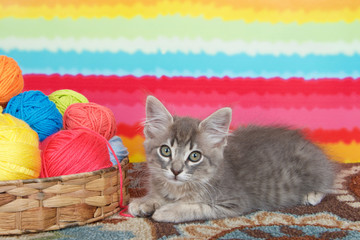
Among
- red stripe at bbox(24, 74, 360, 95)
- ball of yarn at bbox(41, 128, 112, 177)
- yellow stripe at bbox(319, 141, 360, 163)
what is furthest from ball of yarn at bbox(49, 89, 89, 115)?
yellow stripe at bbox(319, 141, 360, 163)

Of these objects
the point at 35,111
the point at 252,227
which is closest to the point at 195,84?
the point at 35,111

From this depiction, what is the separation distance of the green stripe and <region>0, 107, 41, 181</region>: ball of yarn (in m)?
1.22

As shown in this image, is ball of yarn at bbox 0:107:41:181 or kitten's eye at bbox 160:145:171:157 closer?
ball of yarn at bbox 0:107:41:181

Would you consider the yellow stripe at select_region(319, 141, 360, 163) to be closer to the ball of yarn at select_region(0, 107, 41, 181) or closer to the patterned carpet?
the patterned carpet

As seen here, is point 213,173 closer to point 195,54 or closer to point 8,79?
point 8,79

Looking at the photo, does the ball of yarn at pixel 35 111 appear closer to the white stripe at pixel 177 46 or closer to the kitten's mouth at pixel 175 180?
the kitten's mouth at pixel 175 180

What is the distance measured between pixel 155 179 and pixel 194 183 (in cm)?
18

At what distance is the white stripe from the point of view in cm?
240

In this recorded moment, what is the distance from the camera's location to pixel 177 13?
2416mm

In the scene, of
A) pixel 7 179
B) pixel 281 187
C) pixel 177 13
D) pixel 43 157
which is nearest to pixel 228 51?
pixel 177 13

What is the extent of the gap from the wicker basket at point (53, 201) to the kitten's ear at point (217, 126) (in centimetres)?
39

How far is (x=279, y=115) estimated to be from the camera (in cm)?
250

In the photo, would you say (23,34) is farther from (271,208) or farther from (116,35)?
(271,208)

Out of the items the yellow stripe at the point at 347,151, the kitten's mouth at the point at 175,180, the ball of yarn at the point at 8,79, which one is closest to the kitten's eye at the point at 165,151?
the kitten's mouth at the point at 175,180
